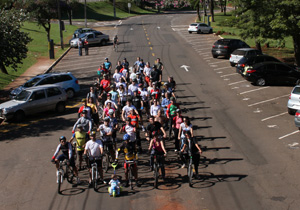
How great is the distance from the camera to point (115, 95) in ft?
59.3

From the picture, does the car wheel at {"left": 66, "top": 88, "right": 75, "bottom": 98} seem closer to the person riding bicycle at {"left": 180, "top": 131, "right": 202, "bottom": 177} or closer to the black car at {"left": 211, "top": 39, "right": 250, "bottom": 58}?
the person riding bicycle at {"left": 180, "top": 131, "right": 202, "bottom": 177}

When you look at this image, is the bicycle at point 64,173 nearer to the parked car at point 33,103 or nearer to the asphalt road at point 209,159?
the asphalt road at point 209,159

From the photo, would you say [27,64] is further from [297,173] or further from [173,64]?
[297,173]

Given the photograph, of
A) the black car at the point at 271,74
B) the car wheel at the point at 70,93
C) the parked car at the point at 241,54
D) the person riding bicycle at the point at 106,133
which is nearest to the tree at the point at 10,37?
the car wheel at the point at 70,93

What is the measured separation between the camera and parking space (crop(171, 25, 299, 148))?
18.1 m

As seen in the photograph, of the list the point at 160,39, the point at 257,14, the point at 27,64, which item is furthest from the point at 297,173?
the point at 160,39

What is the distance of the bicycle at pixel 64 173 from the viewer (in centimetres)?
1213

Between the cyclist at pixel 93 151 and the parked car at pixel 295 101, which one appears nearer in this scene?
the cyclist at pixel 93 151

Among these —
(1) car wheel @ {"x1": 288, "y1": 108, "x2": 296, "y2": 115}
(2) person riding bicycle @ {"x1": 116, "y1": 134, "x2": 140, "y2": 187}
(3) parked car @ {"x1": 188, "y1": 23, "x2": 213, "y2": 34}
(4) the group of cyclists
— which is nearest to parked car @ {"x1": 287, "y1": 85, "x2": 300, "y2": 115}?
(1) car wheel @ {"x1": 288, "y1": 108, "x2": 296, "y2": 115}

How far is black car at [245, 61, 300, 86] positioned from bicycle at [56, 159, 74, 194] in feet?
55.8

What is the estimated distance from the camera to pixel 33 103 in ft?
68.9

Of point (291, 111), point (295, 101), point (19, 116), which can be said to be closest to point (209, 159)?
point (295, 101)

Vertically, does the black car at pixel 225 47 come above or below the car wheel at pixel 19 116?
above

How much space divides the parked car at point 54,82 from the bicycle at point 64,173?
12.0 metres
